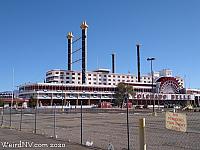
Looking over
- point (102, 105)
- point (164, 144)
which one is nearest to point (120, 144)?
point (164, 144)

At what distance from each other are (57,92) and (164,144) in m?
121

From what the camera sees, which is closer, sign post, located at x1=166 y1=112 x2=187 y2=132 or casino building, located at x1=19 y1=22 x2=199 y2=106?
sign post, located at x1=166 y1=112 x2=187 y2=132

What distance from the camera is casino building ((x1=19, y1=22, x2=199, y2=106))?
131225mm

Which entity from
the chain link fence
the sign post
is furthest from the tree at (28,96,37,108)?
the sign post

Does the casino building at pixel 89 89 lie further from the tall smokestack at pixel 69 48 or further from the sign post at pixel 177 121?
the sign post at pixel 177 121

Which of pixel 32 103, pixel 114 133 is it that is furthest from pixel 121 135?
pixel 32 103

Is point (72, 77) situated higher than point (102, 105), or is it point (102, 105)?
point (72, 77)

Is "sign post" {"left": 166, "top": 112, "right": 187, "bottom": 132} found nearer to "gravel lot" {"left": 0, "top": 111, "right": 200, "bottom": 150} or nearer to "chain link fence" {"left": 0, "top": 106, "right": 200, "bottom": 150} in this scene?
"chain link fence" {"left": 0, "top": 106, "right": 200, "bottom": 150}

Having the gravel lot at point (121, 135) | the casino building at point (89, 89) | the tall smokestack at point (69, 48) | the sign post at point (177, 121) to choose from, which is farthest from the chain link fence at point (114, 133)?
the tall smokestack at point (69, 48)

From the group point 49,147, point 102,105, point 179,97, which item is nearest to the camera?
point 49,147

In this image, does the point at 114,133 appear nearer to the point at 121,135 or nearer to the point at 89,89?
the point at 121,135

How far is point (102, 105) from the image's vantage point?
107500mm

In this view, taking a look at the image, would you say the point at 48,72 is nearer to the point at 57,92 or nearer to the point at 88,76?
the point at 88,76

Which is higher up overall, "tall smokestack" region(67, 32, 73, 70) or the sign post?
"tall smokestack" region(67, 32, 73, 70)
